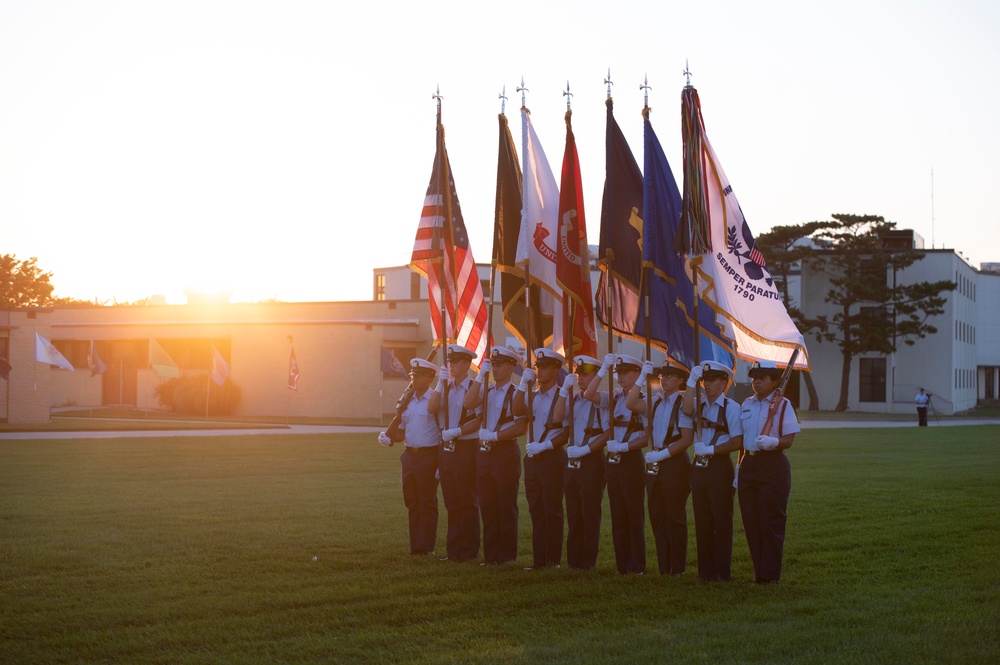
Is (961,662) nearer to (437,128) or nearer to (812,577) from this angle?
(812,577)

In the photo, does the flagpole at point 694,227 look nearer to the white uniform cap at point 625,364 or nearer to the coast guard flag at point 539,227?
the white uniform cap at point 625,364

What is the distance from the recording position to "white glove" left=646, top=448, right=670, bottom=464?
34.6 ft

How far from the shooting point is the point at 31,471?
21484 mm

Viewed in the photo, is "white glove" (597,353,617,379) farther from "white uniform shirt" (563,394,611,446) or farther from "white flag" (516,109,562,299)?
"white flag" (516,109,562,299)

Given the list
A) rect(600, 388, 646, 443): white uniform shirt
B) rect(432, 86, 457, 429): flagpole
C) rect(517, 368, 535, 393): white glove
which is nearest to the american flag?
rect(432, 86, 457, 429): flagpole

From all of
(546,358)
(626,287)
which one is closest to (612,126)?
(626,287)

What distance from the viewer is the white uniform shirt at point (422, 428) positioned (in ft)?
39.6

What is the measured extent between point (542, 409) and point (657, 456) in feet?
4.86

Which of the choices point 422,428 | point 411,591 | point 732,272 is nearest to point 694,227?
point 732,272

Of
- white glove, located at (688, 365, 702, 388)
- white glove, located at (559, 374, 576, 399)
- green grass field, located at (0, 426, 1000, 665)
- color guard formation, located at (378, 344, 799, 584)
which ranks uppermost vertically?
white glove, located at (688, 365, 702, 388)

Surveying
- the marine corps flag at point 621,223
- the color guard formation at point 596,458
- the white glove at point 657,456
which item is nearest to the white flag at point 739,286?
the color guard formation at point 596,458

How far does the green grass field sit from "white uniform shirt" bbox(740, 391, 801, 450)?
1.32m

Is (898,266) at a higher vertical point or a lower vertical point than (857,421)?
higher

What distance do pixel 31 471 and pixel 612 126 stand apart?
14111mm
